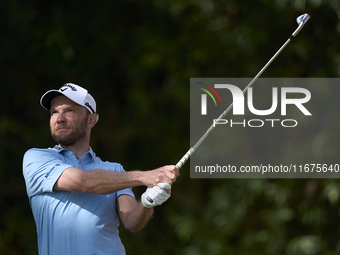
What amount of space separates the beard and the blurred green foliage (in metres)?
2.63

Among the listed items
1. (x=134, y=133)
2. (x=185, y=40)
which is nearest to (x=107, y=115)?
(x=134, y=133)

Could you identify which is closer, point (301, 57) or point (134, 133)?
point (301, 57)

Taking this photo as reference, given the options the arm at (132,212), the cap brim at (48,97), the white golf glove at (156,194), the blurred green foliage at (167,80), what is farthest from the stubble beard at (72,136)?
the blurred green foliage at (167,80)

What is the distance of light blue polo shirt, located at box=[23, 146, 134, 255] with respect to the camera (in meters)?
2.29

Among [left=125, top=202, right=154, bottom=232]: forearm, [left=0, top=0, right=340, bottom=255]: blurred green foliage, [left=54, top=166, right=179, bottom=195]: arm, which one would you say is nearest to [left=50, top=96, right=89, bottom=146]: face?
[left=54, top=166, right=179, bottom=195]: arm

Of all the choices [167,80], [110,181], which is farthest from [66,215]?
[167,80]

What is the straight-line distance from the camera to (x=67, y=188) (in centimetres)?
230

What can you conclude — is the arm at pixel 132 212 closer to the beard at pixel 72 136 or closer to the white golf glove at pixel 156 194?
the white golf glove at pixel 156 194

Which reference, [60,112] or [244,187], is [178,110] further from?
[60,112]

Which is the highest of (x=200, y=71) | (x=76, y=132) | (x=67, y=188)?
(x=200, y=71)

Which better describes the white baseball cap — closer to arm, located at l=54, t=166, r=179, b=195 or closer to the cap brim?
the cap brim

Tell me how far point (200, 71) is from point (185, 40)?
11.8 inches

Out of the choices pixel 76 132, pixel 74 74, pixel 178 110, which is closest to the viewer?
pixel 76 132

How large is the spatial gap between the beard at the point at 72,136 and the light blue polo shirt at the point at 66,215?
6 cm
